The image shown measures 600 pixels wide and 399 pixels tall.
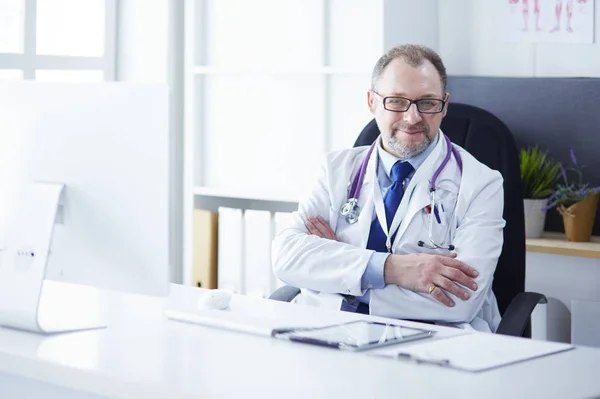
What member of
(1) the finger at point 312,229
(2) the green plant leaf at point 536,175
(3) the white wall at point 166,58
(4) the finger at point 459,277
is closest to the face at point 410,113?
(1) the finger at point 312,229

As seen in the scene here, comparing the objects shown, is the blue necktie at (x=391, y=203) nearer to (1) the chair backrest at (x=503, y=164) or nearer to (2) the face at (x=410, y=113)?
(2) the face at (x=410, y=113)

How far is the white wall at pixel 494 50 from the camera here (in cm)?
350

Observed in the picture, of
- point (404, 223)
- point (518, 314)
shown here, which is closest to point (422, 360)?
point (518, 314)

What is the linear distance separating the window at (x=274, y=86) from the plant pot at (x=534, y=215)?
0.73 m

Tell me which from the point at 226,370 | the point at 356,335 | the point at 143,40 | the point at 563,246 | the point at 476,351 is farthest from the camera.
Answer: the point at 143,40

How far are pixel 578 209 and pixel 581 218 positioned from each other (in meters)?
0.03

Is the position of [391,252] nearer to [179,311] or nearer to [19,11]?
[179,311]

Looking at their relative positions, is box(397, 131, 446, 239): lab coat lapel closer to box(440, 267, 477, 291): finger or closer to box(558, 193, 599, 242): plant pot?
box(440, 267, 477, 291): finger

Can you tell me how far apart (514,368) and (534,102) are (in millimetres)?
1959

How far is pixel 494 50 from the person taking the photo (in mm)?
3723

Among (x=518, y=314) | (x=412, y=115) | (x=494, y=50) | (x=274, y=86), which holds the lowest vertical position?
(x=518, y=314)

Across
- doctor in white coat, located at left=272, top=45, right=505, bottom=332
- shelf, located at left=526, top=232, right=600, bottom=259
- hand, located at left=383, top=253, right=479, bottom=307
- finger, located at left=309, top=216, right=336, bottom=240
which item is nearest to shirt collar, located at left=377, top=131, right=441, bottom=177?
doctor in white coat, located at left=272, top=45, right=505, bottom=332

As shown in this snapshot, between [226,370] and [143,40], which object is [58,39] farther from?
[226,370]

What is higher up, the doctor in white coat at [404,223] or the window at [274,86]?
the window at [274,86]
